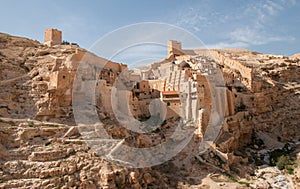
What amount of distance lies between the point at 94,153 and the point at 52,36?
979 inches

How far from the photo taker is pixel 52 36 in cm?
3938

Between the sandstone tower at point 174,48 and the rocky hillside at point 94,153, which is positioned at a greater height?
the sandstone tower at point 174,48

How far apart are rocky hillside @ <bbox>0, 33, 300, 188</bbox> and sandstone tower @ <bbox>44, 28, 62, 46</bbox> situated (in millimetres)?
1927

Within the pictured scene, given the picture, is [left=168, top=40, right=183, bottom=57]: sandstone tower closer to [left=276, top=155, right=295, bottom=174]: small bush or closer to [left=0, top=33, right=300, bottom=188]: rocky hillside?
[left=0, top=33, right=300, bottom=188]: rocky hillside

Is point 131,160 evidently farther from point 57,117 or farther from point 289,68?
point 289,68

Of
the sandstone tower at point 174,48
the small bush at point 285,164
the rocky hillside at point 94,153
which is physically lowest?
the small bush at point 285,164

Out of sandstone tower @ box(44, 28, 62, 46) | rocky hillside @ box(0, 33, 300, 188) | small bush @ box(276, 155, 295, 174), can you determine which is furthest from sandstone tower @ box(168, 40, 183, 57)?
small bush @ box(276, 155, 295, 174)

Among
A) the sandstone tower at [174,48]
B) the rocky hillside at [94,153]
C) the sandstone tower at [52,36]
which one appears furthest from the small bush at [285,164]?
the sandstone tower at [52,36]

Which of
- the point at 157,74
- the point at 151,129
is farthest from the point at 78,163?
the point at 157,74

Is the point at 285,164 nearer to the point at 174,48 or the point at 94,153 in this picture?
the point at 94,153

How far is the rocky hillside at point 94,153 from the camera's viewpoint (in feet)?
59.9

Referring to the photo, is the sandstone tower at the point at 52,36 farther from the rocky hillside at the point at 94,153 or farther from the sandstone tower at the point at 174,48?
the sandstone tower at the point at 174,48

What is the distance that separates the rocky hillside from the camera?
1827cm

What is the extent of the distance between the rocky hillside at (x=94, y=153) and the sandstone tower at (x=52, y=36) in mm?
1927
